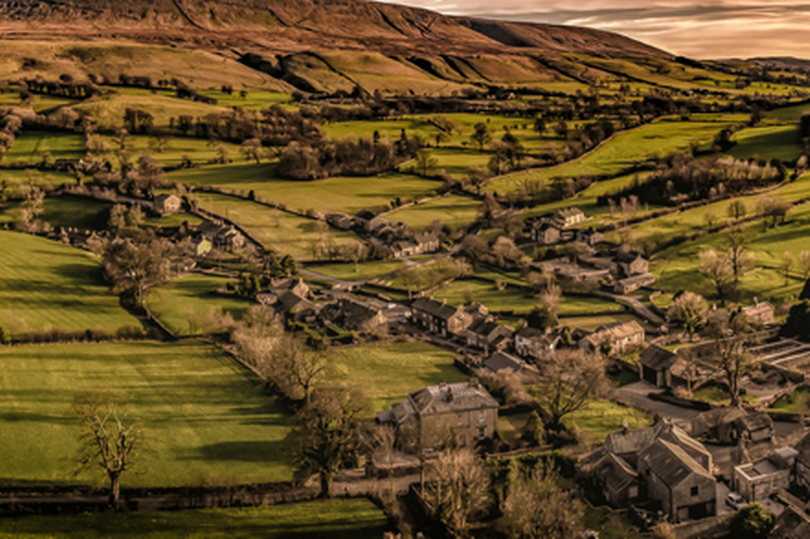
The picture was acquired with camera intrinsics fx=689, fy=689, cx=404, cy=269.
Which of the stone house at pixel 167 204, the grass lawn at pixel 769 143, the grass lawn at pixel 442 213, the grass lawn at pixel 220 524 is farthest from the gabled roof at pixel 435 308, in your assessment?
the grass lawn at pixel 769 143

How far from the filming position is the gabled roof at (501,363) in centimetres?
6294

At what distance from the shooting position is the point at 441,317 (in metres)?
77.0

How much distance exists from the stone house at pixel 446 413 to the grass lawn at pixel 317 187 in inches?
3146

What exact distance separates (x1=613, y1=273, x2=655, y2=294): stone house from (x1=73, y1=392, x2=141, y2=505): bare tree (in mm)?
61204

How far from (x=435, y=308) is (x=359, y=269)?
26.2 metres

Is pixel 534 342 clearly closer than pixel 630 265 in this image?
Yes

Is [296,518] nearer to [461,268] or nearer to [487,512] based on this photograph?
[487,512]

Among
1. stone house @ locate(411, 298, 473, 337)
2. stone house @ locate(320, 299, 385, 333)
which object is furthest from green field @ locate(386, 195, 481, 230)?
stone house @ locate(320, 299, 385, 333)

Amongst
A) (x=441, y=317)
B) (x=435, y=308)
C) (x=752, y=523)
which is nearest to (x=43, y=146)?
(x=435, y=308)

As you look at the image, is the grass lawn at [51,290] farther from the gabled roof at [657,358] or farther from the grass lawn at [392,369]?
the gabled roof at [657,358]

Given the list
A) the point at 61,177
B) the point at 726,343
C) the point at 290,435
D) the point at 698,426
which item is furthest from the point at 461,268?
the point at 61,177

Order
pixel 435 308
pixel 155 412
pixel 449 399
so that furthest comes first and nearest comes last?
pixel 435 308 → pixel 449 399 → pixel 155 412

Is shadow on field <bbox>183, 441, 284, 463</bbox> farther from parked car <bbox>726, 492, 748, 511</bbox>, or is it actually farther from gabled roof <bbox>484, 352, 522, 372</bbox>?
parked car <bbox>726, 492, 748, 511</bbox>

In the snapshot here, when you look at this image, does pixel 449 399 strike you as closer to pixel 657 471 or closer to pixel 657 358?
pixel 657 471
